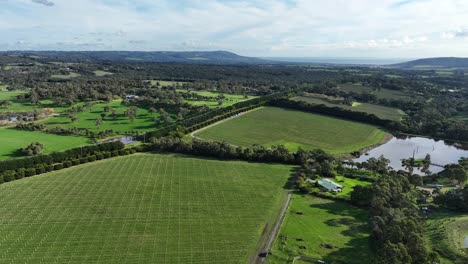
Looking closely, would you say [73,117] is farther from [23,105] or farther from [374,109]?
[374,109]

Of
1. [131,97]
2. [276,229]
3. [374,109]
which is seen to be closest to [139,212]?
[276,229]

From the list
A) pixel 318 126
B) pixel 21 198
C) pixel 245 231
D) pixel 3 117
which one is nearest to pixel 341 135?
pixel 318 126

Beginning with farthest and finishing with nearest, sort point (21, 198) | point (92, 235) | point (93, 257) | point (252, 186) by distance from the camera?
1. point (252, 186)
2. point (21, 198)
3. point (92, 235)
4. point (93, 257)

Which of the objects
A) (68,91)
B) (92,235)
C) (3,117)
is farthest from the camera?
(68,91)

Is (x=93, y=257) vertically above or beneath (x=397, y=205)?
beneath

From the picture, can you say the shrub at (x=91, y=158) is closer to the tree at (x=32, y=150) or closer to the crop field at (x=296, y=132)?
the tree at (x=32, y=150)

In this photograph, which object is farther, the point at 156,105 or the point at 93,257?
the point at 156,105

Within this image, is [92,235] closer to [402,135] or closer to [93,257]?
[93,257]
